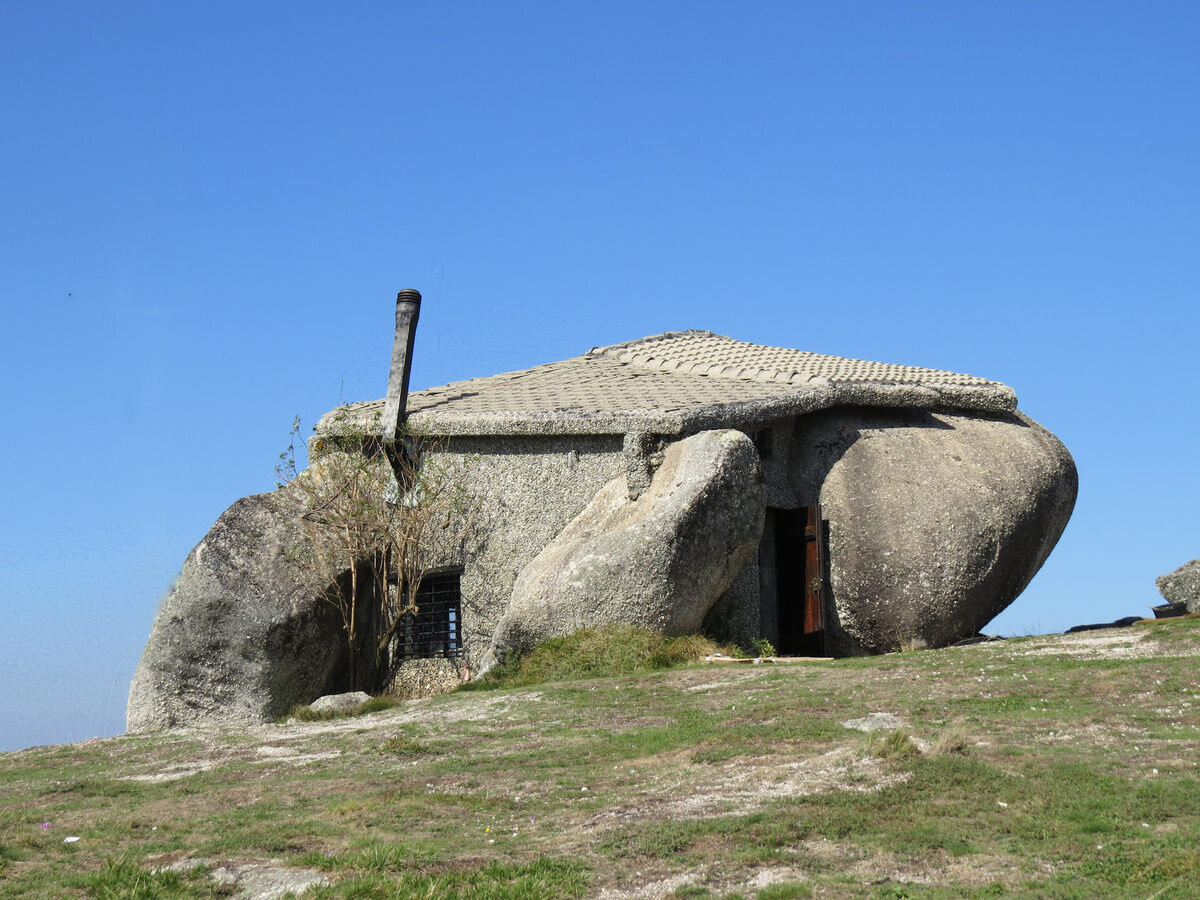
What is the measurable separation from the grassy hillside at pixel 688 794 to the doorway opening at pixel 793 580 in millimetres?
3793

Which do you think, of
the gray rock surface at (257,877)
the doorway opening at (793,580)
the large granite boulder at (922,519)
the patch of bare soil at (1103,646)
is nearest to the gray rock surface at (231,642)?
the doorway opening at (793,580)

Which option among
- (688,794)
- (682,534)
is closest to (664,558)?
(682,534)

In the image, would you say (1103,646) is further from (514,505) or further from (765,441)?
(514,505)

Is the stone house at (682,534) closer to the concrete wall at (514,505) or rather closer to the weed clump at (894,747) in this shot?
the concrete wall at (514,505)

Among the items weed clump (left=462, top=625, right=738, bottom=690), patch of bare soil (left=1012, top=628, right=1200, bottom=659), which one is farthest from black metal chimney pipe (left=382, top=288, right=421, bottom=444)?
patch of bare soil (left=1012, top=628, right=1200, bottom=659)

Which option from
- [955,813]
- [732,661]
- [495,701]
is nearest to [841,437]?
[732,661]

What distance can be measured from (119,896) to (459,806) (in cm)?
265

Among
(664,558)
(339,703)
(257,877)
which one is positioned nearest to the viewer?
(257,877)

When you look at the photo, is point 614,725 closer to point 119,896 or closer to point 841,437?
point 119,896

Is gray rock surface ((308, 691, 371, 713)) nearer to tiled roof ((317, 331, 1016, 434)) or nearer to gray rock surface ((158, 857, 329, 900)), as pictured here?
tiled roof ((317, 331, 1016, 434))

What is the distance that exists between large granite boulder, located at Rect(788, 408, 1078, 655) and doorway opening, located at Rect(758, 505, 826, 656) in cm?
32

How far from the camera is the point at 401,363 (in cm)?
2011

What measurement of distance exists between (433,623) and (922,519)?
282 inches

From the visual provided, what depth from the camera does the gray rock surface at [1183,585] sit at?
18375 mm
